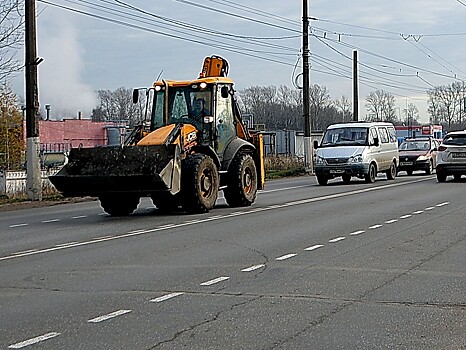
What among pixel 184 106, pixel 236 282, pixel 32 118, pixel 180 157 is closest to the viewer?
pixel 236 282

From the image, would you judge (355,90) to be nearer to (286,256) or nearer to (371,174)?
(371,174)

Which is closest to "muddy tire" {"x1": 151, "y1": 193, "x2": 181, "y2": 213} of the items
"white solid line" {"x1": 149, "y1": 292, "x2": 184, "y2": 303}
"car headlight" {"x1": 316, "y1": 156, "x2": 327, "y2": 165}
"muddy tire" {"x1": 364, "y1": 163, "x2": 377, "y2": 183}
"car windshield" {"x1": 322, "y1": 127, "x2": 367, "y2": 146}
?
"white solid line" {"x1": 149, "y1": 292, "x2": 184, "y2": 303}

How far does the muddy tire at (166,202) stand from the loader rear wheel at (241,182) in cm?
131

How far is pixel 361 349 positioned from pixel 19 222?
1227cm

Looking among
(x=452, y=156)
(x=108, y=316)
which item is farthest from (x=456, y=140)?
(x=108, y=316)

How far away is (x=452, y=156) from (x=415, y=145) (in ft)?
32.2

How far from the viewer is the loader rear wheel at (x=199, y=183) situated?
17734 mm

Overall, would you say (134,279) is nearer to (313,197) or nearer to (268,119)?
(313,197)

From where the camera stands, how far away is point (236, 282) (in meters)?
9.59

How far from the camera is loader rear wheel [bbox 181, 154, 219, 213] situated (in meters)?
17.7

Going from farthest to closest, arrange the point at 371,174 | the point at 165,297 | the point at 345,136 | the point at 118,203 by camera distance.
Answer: the point at 345,136, the point at 371,174, the point at 118,203, the point at 165,297

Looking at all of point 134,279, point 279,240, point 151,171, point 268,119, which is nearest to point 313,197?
point 151,171

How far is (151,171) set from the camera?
54.7 feet

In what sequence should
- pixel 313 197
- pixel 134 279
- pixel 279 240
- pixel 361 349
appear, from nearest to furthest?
pixel 361 349, pixel 134 279, pixel 279 240, pixel 313 197
